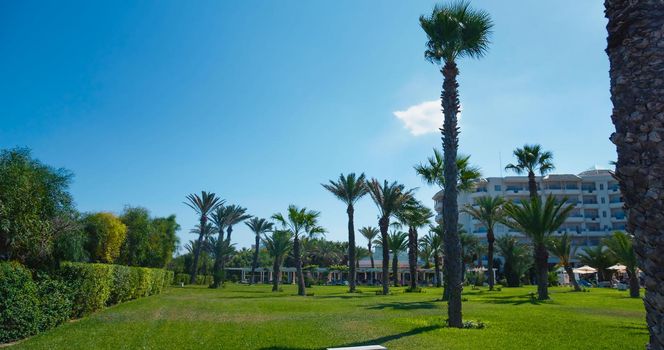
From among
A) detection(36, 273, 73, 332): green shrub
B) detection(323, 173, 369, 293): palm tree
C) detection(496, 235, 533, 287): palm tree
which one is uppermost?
detection(323, 173, 369, 293): palm tree

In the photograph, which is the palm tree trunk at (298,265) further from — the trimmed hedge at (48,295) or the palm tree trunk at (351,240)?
the trimmed hedge at (48,295)

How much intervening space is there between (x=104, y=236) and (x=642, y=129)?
36794 millimetres

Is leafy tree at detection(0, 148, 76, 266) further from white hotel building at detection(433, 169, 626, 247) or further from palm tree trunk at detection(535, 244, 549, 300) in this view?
white hotel building at detection(433, 169, 626, 247)

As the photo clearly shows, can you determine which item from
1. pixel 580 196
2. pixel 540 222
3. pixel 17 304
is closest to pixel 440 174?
pixel 540 222

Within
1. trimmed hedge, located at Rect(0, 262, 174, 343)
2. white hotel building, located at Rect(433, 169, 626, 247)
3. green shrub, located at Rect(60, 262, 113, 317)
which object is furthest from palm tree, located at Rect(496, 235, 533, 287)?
green shrub, located at Rect(60, 262, 113, 317)

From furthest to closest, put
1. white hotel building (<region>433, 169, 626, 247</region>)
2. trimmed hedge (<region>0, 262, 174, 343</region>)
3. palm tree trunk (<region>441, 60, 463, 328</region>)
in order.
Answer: white hotel building (<region>433, 169, 626, 247</region>) → palm tree trunk (<region>441, 60, 463, 328</region>) → trimmed hedge (<region>0, 262, 174, 343</region>)

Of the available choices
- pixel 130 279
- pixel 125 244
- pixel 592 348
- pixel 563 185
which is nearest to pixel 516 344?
→ pixel 592 348

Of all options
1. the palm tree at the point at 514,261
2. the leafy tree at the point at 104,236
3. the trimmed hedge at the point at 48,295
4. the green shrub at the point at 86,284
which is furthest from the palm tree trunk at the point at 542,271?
the leafy tree at the point at 104,236

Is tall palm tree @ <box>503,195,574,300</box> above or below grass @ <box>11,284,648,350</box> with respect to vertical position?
above

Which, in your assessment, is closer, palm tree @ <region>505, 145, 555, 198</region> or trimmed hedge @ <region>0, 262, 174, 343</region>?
trimmed hedge @ <region>0, 262, 174, 343</region>

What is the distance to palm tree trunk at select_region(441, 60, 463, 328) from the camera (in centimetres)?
1510

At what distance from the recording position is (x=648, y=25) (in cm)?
496

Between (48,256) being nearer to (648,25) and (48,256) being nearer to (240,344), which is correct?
(240,344)

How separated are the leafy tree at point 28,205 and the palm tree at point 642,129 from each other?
16.3 meters
